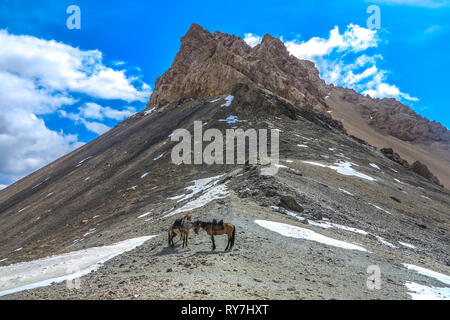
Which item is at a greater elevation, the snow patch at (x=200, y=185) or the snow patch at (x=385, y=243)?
the snow patch at (x=200, y=185)

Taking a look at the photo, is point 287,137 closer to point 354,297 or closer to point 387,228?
point 387,228

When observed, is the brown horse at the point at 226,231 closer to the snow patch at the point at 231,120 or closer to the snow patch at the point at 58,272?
the snow patch at the point at 58,272

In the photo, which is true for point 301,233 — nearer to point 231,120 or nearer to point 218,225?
point 218,225

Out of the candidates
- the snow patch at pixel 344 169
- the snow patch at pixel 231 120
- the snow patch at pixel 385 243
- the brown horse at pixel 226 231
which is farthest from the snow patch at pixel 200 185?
the snow patch at pixel 231 120

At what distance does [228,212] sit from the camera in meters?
14.8

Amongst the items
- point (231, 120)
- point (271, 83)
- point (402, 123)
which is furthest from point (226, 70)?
point (402, 123)

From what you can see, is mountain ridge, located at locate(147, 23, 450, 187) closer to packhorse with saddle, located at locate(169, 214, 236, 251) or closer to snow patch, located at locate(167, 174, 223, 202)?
snow patch, located at locate(167, 174, 223, 202)

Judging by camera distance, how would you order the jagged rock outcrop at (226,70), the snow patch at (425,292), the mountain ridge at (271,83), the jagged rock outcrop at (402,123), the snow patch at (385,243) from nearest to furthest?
the snow patch at (425,292), the snow patch at (385,243), the jagged rock outcrop at (226,70), the mountain ridge at (271,83), the jagged rock outcrop at (402,123)

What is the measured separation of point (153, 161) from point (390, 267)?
39.9m

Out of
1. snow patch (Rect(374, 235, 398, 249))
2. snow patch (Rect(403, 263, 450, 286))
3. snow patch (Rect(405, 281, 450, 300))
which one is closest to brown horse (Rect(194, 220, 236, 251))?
snow patch (Rect(405, 281, 450, 300))

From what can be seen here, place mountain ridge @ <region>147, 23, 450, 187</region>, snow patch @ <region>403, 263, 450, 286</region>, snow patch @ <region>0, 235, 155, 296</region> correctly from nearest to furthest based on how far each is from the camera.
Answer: snow patch @ <region>0, 235, 155, 296</region>, snow patch @ <region>403, 263, 450, 286</region>, mountain ridge @ <region>147, 23, 450, 187</region>

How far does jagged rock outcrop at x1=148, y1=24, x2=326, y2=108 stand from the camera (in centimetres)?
9019

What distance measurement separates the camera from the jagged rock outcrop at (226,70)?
90.2 metres
